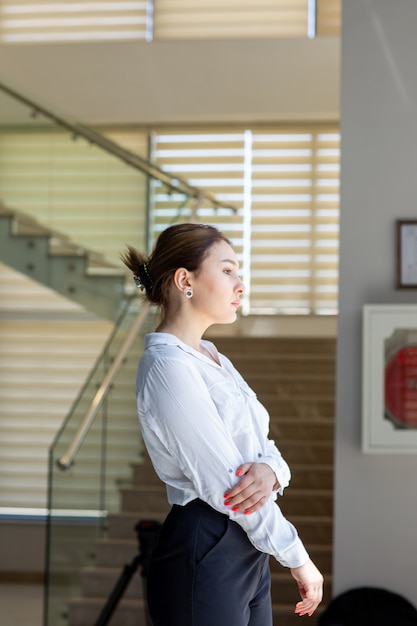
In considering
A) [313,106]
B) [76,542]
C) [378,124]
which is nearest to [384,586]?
[76,542]

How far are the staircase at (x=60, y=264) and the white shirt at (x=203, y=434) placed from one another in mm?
4571

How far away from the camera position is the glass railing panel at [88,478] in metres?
4.44

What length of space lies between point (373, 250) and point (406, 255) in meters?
0.14

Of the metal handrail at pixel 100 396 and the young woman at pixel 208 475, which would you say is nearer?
the young woman at pixel 208 475

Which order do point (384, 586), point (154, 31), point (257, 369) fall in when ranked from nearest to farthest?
1. point (384, 586)
2. point (257, 369)
3. point (154, 31)

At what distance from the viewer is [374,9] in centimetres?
432

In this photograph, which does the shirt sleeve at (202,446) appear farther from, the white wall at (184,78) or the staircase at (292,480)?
the white wall at (184,78)

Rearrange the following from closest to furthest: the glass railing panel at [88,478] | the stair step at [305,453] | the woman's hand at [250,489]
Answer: the woman's hand at [250,489] → the glass railing panel at [88,478] → the stair step at [305,453]

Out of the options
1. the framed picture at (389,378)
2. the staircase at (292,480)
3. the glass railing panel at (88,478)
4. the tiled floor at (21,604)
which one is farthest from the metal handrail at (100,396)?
the tiled floor at (21,604)

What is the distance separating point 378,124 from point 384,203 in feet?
1.14

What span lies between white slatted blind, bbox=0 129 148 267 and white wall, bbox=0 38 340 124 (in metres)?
1.42

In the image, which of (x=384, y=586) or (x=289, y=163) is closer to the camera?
(x=384, y=586)

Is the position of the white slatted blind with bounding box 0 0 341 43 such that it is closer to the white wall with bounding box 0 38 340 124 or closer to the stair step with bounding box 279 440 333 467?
the white wall with bounding box 0 38 340 124

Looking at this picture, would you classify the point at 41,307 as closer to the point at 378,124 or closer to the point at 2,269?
the point at 2,269
